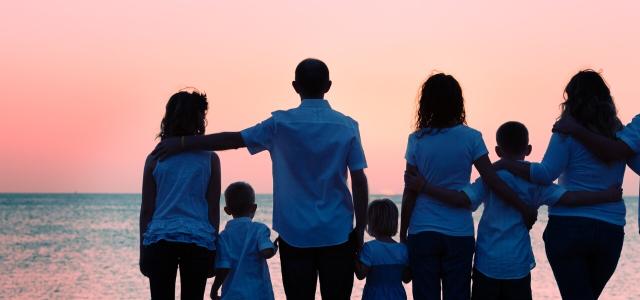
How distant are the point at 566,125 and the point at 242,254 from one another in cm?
199

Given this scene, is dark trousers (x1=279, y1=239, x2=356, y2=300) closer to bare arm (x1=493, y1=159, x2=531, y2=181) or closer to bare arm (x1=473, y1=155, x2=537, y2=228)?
bare arm (x1=473, y1=155, x2=537, y2=228)

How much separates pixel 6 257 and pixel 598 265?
30055 mm

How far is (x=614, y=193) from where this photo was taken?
17.0 ft

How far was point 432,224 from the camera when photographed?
516cm

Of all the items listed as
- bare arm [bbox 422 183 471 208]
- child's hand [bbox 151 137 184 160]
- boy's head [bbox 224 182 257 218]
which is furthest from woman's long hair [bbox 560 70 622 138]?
child's hand [bbox 151 137 184 160]

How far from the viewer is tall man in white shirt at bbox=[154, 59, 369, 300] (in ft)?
16.2

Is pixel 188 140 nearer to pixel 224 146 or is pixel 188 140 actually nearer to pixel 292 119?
pixel 224 146

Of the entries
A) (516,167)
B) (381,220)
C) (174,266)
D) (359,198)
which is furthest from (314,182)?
(516,167)

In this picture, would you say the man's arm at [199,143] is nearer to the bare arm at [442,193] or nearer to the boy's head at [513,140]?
the bare arm at [442,193]

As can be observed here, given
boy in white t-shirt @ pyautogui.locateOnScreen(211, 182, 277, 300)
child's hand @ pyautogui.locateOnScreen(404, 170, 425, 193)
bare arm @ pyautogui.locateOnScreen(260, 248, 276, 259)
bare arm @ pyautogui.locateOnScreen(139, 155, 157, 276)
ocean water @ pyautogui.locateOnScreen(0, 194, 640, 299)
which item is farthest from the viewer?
ocean water @ pyautogui.locateOnScreen(0, 194, 640, 299)

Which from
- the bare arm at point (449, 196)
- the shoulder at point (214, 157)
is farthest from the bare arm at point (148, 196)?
the bare arm at point (449, 196)

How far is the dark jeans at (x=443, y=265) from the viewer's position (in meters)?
5.14

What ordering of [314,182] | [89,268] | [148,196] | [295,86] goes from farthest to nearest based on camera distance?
[89,268] < [148,196] < [295,86] < [314,182]

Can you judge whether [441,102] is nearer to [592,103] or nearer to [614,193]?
[592,103]
